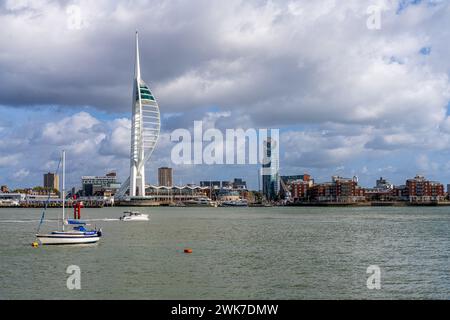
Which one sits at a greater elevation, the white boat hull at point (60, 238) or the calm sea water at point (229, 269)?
the white boat hull at point (60, 238)

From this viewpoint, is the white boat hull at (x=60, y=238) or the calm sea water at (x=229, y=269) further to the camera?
the white boat hull at (x=60, y=238)

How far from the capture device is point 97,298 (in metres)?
24.6

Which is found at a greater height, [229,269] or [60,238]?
[60,238]

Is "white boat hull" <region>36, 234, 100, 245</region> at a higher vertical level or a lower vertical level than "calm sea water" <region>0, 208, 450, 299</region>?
higher

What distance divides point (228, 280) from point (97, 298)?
682 cm

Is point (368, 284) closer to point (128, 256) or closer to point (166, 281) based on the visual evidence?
point (166, 281)

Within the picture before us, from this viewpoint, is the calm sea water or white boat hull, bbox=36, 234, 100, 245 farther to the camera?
white boat hull, bbox=36, 234, 100, 245

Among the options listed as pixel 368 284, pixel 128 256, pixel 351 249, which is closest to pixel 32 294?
pixel 128 256

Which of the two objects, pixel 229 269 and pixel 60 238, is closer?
pixel 229 269

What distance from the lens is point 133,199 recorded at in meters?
196
